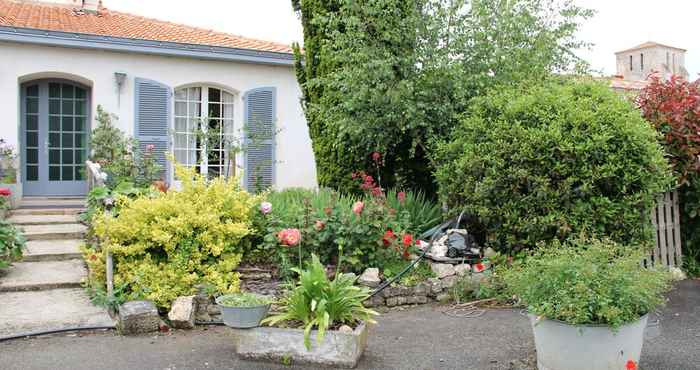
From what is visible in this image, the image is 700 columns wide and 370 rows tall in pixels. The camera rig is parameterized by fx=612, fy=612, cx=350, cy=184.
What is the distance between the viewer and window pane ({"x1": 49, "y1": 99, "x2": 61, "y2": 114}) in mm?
10481

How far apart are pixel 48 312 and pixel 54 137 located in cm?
591

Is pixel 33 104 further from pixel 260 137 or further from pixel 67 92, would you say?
pixel 260 137

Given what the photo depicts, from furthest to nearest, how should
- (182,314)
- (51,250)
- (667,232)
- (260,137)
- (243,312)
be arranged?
(260,137) < (667,232) < (51,250) < (182,314) < (243,312)

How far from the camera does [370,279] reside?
236 inches

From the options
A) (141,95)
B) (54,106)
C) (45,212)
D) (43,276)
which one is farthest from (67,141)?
(43,276)

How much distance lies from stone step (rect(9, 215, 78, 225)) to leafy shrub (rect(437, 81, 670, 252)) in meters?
5.44

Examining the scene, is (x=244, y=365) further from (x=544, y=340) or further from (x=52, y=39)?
(x=52, y=39)

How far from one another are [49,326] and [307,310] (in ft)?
7.78

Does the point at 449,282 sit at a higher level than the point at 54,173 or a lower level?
lower

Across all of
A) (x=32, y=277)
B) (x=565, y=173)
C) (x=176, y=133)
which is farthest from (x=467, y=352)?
(x=176, y=133)

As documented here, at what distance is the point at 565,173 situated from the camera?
19.7ft

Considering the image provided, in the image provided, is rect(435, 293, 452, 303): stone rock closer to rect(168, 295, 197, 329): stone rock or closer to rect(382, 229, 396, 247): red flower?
rect(382, 229, 396, 247): red flower

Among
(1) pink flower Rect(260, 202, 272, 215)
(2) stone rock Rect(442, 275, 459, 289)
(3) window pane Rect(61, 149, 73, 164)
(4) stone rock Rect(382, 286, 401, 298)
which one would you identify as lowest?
(4) stone rock Rect(382, 286, 401, 298)

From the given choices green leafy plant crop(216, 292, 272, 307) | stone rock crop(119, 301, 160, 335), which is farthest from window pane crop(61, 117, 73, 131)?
green leafy plant crop(216, 292, 272, 307)
